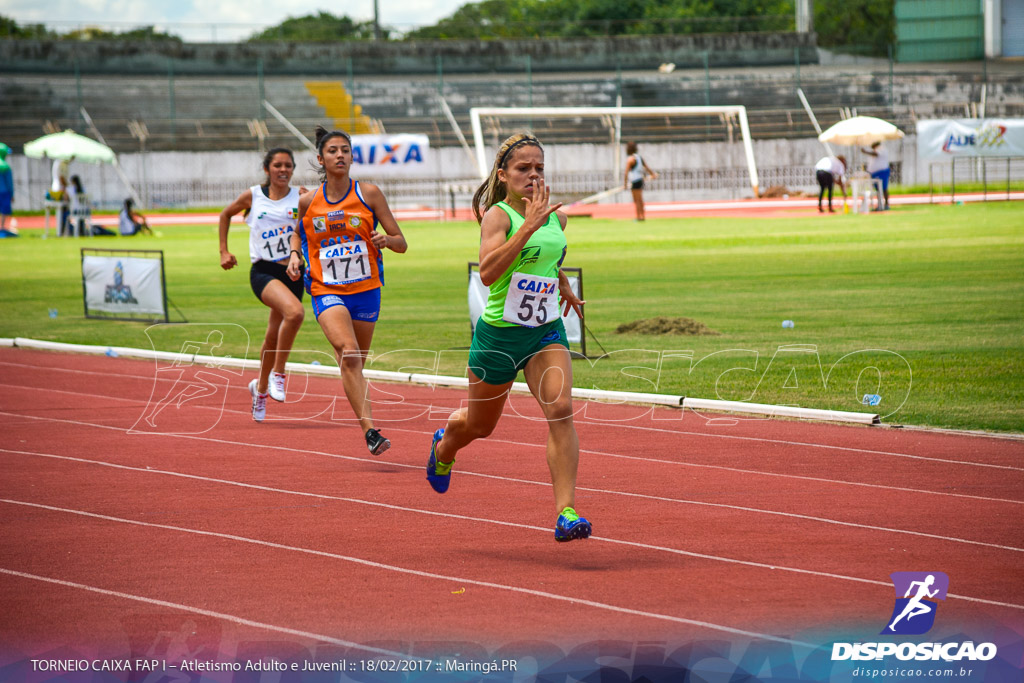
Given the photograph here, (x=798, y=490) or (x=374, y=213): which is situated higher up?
(x=374, y=213)

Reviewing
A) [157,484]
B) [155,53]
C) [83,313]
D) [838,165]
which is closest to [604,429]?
[157,484]

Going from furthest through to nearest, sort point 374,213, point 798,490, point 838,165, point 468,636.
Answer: point 838,165
point 374,213
point 798,490
point 468,636

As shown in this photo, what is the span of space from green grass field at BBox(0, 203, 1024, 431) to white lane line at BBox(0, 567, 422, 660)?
19.0ft

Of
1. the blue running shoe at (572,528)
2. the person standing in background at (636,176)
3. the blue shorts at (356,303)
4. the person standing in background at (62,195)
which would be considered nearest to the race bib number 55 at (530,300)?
the blue running shoe at (572,528)

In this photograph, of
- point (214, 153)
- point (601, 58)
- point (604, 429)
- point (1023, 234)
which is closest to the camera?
point (604, 429)

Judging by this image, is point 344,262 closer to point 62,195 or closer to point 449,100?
point 62,195

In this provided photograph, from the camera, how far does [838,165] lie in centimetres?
3466

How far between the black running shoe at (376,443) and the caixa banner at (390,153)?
34.4 metres

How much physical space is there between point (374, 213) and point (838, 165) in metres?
28.2

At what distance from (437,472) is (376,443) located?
1206mm

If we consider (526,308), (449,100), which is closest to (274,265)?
(526,308)

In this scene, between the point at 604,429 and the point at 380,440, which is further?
the point at 604,429

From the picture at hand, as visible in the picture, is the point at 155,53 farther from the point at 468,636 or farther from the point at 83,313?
the point at 468,636

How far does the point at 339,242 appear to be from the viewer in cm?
854
